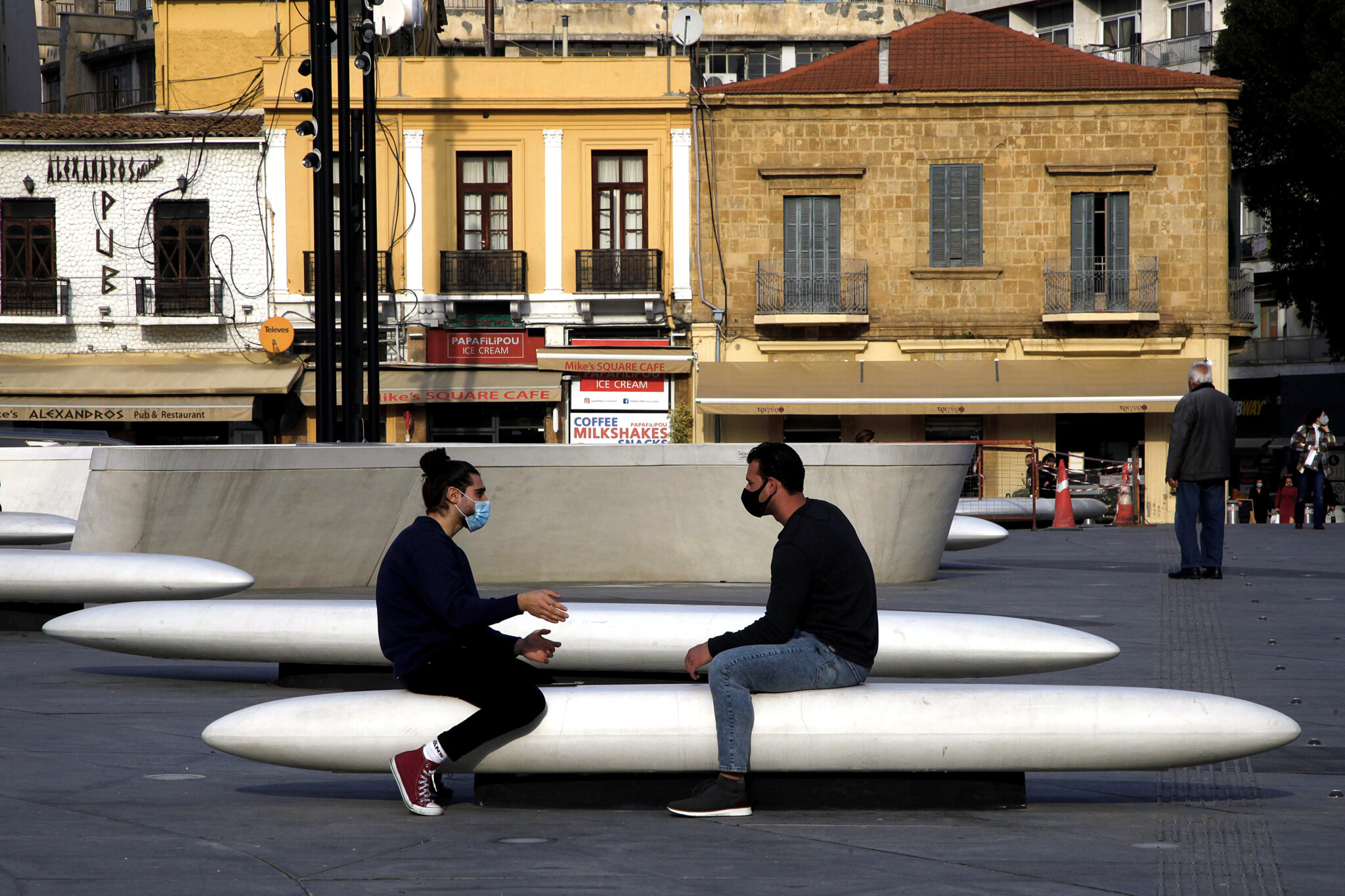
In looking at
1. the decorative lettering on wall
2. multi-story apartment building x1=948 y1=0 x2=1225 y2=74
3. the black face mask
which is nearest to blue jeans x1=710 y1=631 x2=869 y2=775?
the black face mask

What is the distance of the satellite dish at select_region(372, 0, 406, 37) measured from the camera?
108 ft

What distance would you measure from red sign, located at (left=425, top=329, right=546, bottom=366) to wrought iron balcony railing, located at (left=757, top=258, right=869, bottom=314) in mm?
4856

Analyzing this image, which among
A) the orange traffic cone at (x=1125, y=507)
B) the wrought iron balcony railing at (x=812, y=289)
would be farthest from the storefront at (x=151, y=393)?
the orange traffic cone at (x=1125, y=507)

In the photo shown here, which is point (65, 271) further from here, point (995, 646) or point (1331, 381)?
point (1331, 381)

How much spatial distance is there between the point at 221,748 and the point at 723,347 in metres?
28.2

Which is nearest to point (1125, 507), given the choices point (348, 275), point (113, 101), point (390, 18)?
point (348, 275)

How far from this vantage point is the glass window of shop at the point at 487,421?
107ft

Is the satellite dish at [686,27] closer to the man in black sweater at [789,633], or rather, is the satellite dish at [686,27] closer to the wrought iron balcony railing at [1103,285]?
the wrought iron balcony railing at [1103,285]

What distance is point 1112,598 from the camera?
39.1ft

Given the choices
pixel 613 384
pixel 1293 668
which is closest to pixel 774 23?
pixel 613 384

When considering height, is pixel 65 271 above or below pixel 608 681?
above

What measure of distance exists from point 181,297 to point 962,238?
54.5 ft

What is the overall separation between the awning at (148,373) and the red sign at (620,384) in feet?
19.5

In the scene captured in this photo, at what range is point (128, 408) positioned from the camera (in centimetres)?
3183
